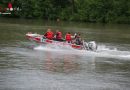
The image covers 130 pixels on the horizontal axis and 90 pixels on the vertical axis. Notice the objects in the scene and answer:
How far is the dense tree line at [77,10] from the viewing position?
97.1 metres

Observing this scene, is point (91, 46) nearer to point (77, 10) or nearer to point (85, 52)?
point (85, 52)

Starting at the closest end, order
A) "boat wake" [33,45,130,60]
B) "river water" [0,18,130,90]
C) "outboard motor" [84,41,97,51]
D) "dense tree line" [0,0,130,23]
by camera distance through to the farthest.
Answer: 1. "river water" [0,18,130,90]
2. "boat wake" [33,45,130,60]
3. "outboard motor" [84,41,97,51]
4. "dense tree line" [0,0,130,23]

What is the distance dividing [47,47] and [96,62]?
7759 millimetres

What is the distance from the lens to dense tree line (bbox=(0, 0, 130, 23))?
97.1 m

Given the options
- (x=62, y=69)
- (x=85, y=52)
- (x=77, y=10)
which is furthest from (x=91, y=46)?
(x=77, y=10)

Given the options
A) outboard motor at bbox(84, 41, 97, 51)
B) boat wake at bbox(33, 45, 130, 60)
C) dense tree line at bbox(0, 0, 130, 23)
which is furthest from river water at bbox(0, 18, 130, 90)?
dense tree line at bbox(0, 0, 130, 23)

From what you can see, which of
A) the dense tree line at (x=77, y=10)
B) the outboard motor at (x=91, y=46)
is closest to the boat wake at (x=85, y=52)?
the outboard motor at (x=91, y=46)

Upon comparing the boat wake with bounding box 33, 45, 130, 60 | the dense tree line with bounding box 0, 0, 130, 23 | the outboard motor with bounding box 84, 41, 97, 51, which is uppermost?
the outboard motor with bounding box 84, 41, 97, 51

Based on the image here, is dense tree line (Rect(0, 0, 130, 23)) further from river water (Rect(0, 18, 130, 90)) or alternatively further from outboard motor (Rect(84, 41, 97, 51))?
river water (Rect(0, 18, 130, 90))

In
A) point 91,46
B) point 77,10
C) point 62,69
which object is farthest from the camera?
point 77,10

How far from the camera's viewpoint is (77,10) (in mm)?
102625

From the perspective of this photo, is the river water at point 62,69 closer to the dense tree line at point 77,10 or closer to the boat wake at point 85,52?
the boat wake at point 85,52

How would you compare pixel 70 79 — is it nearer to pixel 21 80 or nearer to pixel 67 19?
pixel 21 80

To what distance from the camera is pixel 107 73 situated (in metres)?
24.6
